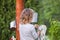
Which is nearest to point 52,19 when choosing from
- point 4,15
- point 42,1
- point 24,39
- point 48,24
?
point 48,24

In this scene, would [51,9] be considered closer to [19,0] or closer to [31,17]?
[31,17]

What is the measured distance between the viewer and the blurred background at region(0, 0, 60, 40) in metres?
1.67

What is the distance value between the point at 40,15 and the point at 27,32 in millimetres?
175

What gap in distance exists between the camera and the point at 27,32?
1.76m

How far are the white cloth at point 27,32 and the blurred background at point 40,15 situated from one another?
76 mm

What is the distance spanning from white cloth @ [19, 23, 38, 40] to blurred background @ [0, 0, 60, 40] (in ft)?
0.25

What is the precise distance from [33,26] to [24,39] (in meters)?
0.13

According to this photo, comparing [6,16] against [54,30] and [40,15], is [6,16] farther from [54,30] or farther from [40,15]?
[54,30]

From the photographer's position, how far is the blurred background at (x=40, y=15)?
1671 millimetres

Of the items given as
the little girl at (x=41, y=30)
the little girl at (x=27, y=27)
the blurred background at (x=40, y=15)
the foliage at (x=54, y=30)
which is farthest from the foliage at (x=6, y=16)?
the foliage at (x=54, y=30)

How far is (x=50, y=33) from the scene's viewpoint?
1.68 m

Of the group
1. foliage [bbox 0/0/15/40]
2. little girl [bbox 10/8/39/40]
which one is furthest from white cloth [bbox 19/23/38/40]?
foliage [bbox 0/0/15/40]

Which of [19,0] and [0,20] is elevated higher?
[19,0]

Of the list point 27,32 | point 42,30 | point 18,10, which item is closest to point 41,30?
point 42,30
